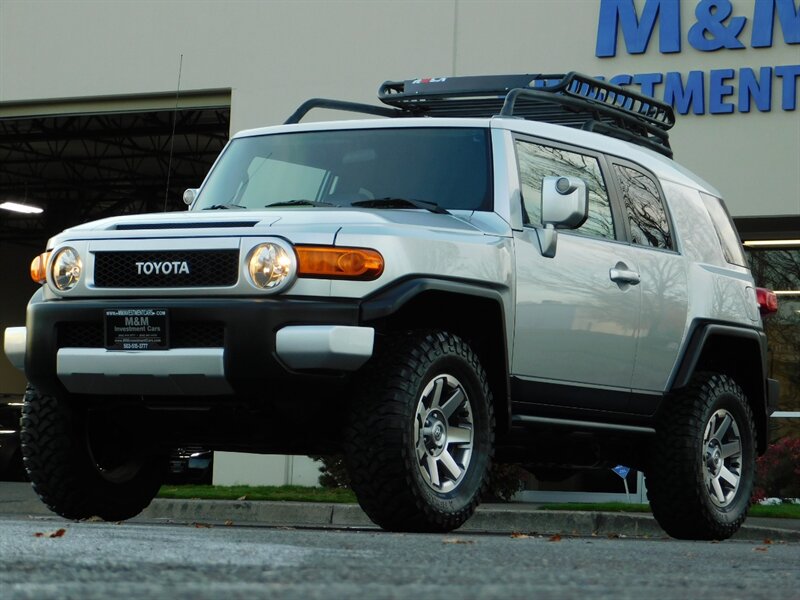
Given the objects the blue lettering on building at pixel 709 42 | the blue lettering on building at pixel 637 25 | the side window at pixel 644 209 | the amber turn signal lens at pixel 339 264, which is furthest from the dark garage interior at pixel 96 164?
the amber turn signal lens at pixel 339 264

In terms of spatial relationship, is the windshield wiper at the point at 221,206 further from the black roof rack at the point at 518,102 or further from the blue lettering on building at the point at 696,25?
the blue lettering on building at the point at 696,25

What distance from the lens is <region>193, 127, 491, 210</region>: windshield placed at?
7.98 m

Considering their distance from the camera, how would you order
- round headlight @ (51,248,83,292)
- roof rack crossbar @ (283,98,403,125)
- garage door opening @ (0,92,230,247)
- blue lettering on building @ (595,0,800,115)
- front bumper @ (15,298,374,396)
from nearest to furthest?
A: 1. front bumper @ (15,298,374,396)
2. round headlight @ (51,248,83,292)
3. roof rack crossbar @ (283,98,403,125)
4. blue lettering on building @ (595,0,800,115)
5. garage door opening @ (0,92,230,247)

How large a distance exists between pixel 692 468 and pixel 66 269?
3642 mm

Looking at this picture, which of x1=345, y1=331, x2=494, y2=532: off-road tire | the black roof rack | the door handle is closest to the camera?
x1=345, y1=331, x2=494, y2=532: off-road tire

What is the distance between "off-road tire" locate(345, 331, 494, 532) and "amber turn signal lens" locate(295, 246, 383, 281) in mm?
402

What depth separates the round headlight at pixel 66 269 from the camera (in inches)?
287

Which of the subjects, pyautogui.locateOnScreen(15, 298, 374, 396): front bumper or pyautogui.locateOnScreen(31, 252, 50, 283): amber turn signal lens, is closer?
pyautogui.locateOnScreen(15, 298, 374, 396): front bumper

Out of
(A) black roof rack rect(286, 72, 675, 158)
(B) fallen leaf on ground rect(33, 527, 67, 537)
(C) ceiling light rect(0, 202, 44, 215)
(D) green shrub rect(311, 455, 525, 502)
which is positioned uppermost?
(C) ceiling light rect(0, 202, 44, 215)

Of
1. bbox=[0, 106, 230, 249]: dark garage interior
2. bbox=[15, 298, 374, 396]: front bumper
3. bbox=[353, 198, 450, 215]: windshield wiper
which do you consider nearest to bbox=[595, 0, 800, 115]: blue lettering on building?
bbox=[353, 198, 450, 215]: windshield wiper

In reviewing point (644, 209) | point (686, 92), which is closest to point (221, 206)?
point (644, 209)

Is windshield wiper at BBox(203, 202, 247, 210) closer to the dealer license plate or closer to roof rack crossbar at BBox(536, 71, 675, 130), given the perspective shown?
the dealer license plate

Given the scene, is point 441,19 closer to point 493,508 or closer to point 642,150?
point 493,508

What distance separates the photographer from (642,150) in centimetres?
943
